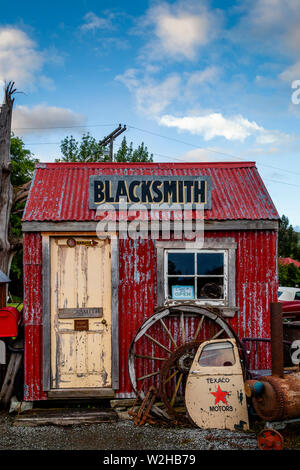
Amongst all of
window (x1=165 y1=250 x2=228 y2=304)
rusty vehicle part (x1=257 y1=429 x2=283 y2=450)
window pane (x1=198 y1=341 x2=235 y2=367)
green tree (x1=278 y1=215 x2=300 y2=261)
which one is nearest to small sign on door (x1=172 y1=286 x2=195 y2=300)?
window (x1=165 y1=250 x2=228 y2=304)

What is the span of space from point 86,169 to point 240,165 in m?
3.09

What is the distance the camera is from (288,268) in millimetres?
28641

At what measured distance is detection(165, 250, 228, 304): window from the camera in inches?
288

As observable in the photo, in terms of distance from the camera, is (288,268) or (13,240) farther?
(288,268)

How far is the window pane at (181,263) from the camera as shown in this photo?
7.33 meters

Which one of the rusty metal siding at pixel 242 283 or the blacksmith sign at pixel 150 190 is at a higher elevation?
the blacksmith sign at pixel 150 190

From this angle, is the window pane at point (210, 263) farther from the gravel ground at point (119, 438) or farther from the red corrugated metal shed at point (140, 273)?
the gravel ground at point (119, 438)

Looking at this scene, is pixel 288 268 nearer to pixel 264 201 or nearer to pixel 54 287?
pixel 264 201

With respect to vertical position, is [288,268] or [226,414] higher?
[288,268]

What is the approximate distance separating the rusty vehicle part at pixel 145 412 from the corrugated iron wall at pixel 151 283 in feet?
1.67

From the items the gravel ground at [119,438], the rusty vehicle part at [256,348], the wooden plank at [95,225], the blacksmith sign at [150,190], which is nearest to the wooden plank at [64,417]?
the gravel ground at [119,438]

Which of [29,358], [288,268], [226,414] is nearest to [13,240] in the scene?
[29,358]
